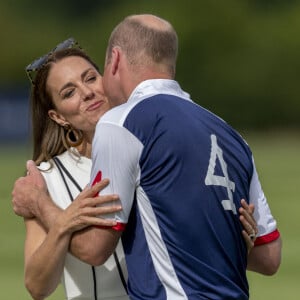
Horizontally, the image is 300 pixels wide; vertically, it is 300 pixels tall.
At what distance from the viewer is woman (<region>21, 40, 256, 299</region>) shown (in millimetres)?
4512

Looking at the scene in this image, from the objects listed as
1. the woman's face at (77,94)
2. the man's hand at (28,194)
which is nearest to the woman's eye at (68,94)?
the woman's face at (77,94)

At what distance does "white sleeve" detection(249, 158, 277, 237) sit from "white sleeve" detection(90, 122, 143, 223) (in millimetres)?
571

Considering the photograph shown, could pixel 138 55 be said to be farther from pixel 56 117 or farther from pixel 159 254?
pixel 56 117

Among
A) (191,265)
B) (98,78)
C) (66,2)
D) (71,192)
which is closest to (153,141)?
(191,265)

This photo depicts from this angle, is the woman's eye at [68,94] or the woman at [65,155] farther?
the woman's eye at [68,94]

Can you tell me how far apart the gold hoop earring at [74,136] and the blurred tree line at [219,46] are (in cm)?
3873

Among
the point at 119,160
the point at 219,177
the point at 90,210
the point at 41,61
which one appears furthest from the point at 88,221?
the point at 41,61

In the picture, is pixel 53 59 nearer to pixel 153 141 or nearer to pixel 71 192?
pixel 71 192

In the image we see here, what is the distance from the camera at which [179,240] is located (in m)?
4.17

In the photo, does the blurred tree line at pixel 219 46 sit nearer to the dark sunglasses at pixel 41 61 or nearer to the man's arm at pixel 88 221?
the dark sunglasses at pixel 41 61

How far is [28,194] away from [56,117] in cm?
71

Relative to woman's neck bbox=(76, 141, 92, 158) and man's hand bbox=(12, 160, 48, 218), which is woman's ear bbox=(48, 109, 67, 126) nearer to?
woman's neck bbox=(76, 141, 92, 158)

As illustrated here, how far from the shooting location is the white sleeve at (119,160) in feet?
13.5

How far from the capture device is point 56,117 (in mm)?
5277
